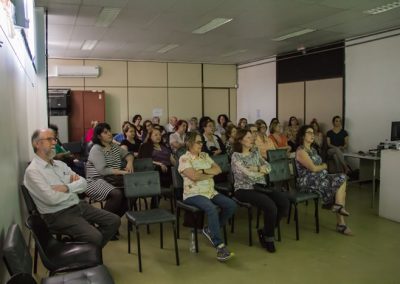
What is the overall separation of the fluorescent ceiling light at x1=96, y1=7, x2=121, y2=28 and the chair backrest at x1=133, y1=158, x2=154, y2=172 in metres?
2.36

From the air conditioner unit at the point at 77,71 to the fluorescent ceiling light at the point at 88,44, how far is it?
135 centimetres

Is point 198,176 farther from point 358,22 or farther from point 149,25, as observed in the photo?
point 358,22

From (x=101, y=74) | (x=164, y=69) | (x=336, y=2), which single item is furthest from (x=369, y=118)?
(x=101, y=74)

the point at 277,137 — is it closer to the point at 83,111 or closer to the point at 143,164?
the point at 143,164

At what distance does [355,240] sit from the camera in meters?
4.08

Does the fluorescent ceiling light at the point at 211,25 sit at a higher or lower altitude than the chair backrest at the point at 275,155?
higher

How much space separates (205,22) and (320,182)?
342 cm

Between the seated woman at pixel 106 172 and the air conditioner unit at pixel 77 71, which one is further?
the air conditioner unit at pixel 77 71

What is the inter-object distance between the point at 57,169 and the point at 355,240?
128 inches

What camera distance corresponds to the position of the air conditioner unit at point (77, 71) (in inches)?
383

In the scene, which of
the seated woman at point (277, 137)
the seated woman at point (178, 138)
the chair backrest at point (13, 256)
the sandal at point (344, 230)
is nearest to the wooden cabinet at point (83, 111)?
the seated woman at point (178, 138)

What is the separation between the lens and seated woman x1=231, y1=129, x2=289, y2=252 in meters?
3.80

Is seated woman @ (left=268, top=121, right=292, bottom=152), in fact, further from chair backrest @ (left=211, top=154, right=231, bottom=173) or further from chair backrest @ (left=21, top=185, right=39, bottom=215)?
chair backrest @ (left=21, top=185, right=39, bottom=215)

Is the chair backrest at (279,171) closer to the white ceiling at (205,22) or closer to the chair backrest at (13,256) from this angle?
the white ceiling at (205,22)
